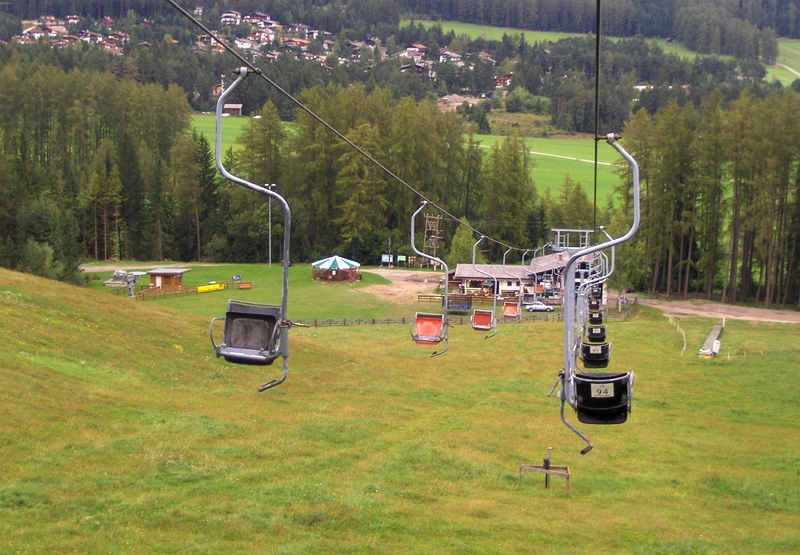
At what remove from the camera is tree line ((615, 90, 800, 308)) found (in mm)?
67500

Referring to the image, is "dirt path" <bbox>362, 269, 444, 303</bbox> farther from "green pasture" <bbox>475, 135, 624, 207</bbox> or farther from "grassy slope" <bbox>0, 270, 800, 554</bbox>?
"green pasture" <bbox>475, 135, 624, 207</bbox>

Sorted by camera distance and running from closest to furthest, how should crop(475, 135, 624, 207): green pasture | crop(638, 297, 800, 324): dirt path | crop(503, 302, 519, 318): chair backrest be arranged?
crop(503, 302, 519, 318): chair backrest < crop(638, 297, 800, 324): dirt path < crop(475, 135, 624, 207): green pasture

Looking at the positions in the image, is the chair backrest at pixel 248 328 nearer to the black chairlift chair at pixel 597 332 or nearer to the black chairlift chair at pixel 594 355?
the black chairlift chair at pixel 594 355

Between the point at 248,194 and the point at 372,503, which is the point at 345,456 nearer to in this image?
the point at 372,503

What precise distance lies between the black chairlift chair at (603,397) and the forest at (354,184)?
179ft

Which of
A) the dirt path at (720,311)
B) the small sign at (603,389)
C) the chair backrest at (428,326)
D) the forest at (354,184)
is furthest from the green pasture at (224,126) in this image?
the small sign at (603,389)

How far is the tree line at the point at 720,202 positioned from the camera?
67.5 m

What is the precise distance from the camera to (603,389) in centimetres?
1289

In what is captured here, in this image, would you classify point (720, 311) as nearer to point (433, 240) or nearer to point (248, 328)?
point (433, 240)

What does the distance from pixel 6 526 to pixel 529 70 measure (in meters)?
188

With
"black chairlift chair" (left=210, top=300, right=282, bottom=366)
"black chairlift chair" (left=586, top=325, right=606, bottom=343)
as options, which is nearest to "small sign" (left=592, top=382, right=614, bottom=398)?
"black chairlift chair" (left=210, top=300, right=282, bottom=366)

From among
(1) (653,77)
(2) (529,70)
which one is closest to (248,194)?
(2) (529,70)

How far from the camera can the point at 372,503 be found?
→ 19.6 metres

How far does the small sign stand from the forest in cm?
5475
